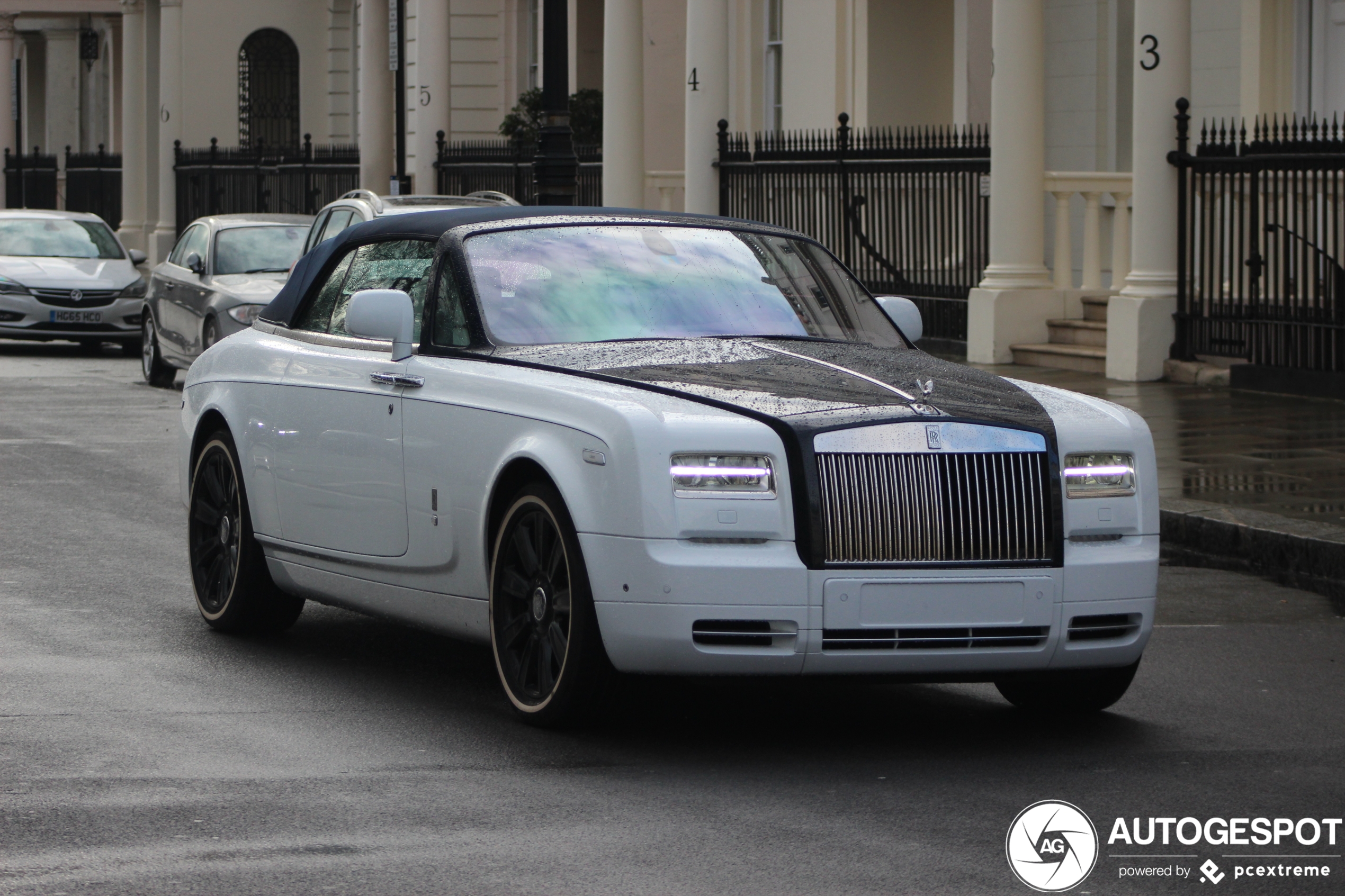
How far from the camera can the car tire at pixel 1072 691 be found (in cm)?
697

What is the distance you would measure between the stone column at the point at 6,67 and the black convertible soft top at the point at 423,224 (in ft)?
152

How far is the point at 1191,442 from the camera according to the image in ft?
46.2

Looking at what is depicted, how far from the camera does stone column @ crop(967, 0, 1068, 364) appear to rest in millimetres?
20312

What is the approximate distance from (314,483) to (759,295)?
65.6 inches

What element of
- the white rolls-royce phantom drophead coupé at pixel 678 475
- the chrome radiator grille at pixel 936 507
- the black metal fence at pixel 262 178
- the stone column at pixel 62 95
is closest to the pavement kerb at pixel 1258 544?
the white rolls-royce phantom drophead coupé at pixel 678 475

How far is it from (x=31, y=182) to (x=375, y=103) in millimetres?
22754

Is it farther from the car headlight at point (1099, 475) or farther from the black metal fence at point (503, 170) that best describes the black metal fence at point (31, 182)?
the car headlight at point (1099, 475)

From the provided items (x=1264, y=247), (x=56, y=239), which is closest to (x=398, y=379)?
(x=1264, y=247)

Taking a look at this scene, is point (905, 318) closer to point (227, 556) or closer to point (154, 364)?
point (227, 556)

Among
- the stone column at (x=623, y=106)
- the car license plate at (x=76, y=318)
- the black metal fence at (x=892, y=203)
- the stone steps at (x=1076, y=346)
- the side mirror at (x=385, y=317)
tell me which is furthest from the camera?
the stone column at (x=623, y=106)

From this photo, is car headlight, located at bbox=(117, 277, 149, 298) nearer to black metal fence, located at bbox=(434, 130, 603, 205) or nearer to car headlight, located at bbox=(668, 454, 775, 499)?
black metal fence, located at bbox=(434, 130, 603, 205)

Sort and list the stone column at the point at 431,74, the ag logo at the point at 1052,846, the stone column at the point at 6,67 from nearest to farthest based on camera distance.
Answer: the ag logo at the point at 1052,846, the stone column at the point at 431,74, the stone column at the point at 6,67

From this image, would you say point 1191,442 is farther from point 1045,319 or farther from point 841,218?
point 841,218

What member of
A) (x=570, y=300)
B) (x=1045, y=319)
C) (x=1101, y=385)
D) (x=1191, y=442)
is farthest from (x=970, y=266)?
(x=570, y=300)
